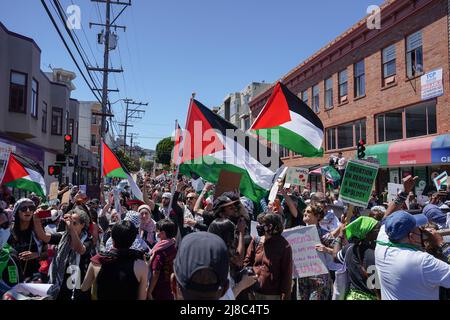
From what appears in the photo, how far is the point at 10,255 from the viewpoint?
4250 millimetres

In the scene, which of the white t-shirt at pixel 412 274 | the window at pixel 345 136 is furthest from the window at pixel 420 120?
the white t-shirt at pixel 412 274

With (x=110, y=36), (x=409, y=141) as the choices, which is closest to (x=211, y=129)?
(x=409, y=141)

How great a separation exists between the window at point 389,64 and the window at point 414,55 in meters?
1.09

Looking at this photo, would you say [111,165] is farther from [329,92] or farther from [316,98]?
[316,98]

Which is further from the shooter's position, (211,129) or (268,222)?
(211,129)

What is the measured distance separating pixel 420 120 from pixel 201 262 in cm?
1951

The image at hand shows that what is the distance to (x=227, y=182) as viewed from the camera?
20.4 feet

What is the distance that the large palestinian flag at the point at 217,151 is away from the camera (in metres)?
6.33

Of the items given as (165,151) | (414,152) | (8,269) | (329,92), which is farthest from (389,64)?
(165,151)

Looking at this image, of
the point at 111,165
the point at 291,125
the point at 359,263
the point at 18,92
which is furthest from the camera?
the point at 18,92

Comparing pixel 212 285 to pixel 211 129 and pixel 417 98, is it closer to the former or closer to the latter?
pixel 211 129

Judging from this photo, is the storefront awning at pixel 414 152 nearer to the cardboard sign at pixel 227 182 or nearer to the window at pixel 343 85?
the window at pixel 343 85

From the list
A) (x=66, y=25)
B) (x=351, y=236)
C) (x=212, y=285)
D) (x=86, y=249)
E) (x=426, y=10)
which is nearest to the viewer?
(x=212, y=285)

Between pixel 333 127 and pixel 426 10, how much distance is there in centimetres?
1068
